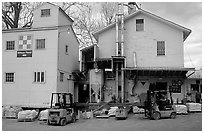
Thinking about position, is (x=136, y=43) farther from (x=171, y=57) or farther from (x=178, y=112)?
(x=178, y=112)

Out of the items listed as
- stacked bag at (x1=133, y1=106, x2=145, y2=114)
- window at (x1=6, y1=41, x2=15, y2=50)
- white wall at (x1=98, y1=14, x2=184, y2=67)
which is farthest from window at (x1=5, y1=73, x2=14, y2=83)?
stacked bag at (x1=133, y1=106, x2=145, y2=114)

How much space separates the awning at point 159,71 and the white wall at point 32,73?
247 inches

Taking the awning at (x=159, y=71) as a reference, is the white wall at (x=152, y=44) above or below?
above

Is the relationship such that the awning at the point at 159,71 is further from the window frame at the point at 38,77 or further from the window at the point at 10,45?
the window at the point at 10,45

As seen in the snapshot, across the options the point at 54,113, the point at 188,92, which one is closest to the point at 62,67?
the point at 54,113

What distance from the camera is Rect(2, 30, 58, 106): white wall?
20.1 m

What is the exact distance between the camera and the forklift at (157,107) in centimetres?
1644

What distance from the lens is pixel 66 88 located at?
2192cm

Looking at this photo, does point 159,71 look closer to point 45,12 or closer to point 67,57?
point 67,57

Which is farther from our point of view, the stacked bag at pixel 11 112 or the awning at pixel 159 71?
the awning at pixel 159 71

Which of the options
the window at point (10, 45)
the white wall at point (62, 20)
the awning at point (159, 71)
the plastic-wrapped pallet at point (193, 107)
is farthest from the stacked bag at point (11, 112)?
the plastic-wrapped pallet at point (193, 107)

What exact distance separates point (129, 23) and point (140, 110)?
8194 millimetres

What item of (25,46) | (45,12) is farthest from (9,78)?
(45,12)

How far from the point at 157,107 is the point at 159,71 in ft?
17.8
